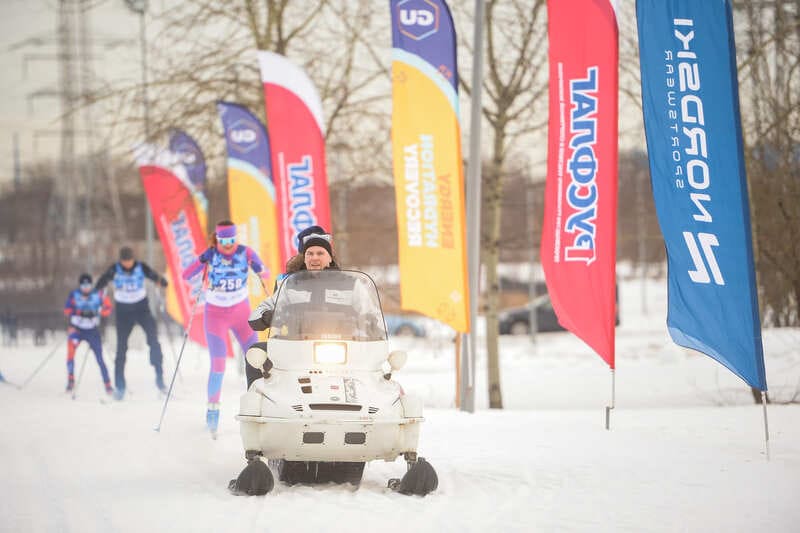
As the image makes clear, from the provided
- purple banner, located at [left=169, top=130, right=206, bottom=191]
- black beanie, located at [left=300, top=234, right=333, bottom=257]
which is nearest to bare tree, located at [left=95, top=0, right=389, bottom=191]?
purple banner, located at [left=169, top=130, right=206, bottom=191]

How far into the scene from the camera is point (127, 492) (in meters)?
6.74

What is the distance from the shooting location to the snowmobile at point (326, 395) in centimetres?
641

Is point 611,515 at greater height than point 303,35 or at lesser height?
lesser

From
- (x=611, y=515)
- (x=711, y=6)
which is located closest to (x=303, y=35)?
(x=711, y=6)

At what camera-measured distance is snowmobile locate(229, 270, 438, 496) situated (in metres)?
6.41

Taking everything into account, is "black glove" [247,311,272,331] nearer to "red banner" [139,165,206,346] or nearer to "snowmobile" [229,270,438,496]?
"snowmobile" [229,270,438,496]

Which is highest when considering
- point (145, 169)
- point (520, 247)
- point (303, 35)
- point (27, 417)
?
point (303, 35)

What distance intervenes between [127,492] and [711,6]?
6409 mm

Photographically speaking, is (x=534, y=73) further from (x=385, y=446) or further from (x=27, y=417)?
(x=385, y=446)

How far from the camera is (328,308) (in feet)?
23.3

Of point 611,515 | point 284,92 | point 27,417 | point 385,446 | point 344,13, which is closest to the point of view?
point 611,515

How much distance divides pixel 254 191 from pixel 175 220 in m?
3.22

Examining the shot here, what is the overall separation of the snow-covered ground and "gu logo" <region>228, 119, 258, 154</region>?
4.12 meters

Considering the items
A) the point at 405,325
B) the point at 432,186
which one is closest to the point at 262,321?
the point at 432,186
